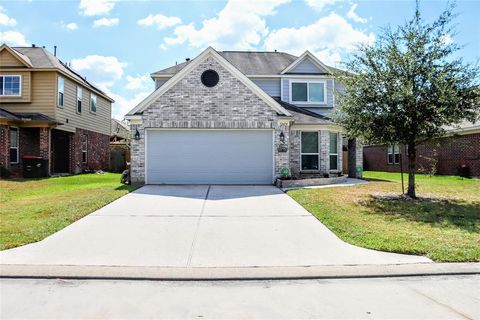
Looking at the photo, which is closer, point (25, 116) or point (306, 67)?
point (25, 116)

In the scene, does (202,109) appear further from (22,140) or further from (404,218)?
(22,140)

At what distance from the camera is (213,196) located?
38.6 feet

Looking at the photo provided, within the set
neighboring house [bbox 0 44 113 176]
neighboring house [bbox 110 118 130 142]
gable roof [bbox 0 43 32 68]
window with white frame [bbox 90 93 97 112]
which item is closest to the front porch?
neighboring house [bbox 0 44 113 176]

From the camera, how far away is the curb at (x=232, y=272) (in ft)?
15.9

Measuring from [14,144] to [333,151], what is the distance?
16.4 meters

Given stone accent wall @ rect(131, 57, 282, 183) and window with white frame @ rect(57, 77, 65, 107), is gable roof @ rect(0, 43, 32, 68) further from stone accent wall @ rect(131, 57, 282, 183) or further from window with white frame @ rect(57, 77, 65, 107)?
stone accent wall @ rect(131, 57, 282, 183)

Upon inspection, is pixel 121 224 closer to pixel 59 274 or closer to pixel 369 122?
pixel 59 274

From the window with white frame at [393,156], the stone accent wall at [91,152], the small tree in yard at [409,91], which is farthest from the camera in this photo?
the window with white frame at [393,156]

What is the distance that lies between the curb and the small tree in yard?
6.06 m

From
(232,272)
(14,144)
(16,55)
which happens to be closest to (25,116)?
(14,144)

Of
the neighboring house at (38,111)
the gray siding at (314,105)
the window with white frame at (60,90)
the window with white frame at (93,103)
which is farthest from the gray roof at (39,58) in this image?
the gray siding at (314,105)

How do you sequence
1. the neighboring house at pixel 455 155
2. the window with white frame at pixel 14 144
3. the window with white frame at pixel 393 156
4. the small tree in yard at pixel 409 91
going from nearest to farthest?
the small tree in yard at pixel 409 91, the window with white frame at pixel 14 144, the neighboring house at pixel 455 155, the window with white frame at pixel 393 156

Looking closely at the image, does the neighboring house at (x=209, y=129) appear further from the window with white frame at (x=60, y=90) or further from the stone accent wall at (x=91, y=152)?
the stone accent wall at (x=91, y=152)

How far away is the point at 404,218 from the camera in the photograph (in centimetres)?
861
